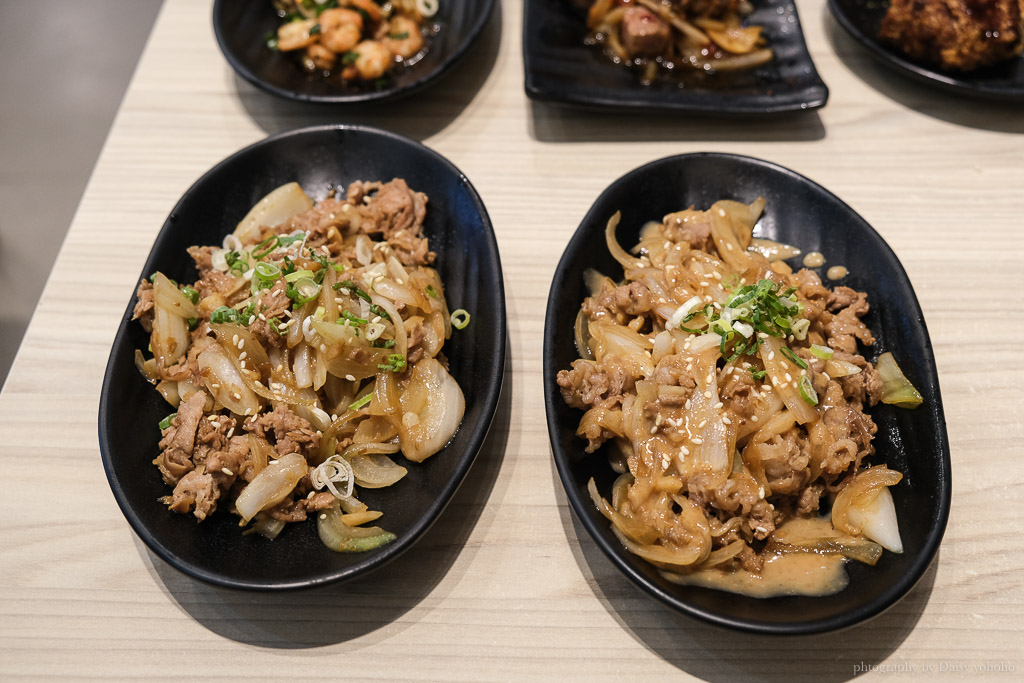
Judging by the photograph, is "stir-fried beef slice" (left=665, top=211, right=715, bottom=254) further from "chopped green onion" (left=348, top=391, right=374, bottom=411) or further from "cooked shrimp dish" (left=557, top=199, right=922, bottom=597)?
"chopped green onion" (left=348, top=391, right=374, bottom=411)

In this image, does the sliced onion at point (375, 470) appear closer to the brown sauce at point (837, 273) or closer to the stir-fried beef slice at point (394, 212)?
the stir-fried beef slice at point (394, 212)

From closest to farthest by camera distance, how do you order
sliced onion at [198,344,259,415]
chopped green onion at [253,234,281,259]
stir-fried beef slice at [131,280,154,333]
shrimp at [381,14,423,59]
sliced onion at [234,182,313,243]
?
sliced onion at [198,344,259,415] < stir-fried beef slice at [131,280,154,333] < chopped green onion at [253,234,281,259] < sliced onion at [234,182,313,243] < shrimp at [381,14,423,59]

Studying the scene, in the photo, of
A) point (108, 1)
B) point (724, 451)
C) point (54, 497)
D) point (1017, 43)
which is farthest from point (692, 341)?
point (108, 1)

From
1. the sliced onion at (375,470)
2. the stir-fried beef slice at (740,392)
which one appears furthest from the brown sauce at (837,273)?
the sliced onion at (375,470)

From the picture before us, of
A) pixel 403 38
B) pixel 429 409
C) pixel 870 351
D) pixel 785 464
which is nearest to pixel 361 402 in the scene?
pixel 429 409

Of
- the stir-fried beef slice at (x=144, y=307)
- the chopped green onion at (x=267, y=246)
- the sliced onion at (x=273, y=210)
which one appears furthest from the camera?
the sliced onion at (x=273, y=210)

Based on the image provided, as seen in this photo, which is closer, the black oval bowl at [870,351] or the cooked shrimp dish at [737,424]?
the black oval bowl at [870,351]

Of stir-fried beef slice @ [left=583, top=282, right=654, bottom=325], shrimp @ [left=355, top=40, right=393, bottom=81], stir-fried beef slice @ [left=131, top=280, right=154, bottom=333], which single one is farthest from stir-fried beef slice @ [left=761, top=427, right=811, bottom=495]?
shrimp @ [left=355, top=40, right=393, bottom=81]
